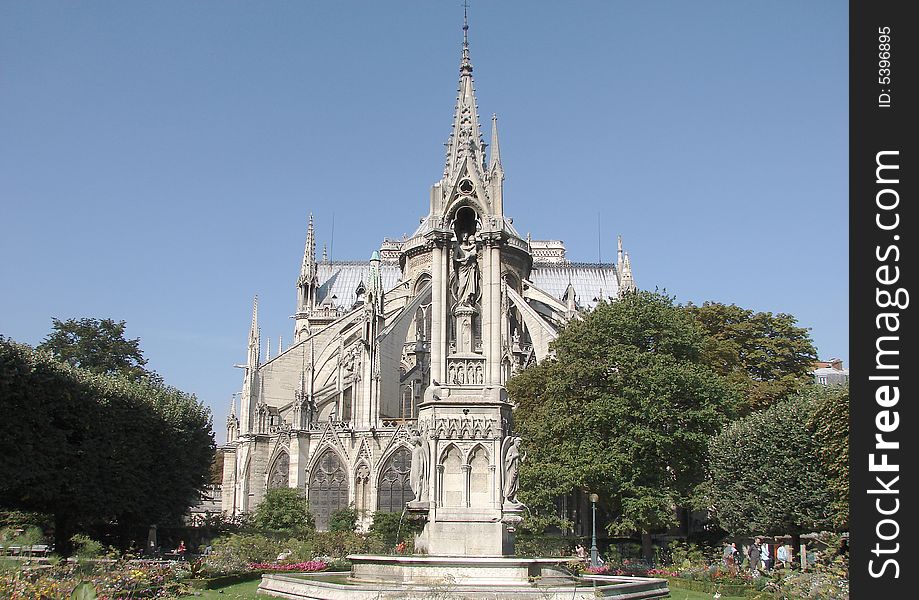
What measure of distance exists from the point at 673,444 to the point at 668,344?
3851 mm

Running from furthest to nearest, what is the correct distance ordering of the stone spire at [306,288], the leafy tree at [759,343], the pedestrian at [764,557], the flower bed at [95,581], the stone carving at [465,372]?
the stone spire at [306,288]
the leafy tree at [759,343]
the pedestrian at [764,557]
the stone carving at [465,372]
the flower bed at [95,581]

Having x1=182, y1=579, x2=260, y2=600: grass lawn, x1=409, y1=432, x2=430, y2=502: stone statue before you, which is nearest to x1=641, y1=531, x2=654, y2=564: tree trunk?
x1=182, y1=579, x2=260, y2=600: grass lawn

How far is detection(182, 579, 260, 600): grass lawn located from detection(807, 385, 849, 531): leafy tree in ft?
50.5

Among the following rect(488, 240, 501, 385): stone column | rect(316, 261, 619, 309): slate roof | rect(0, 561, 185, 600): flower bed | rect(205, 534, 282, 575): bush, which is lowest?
rect(205, 534, 282, 575): bush

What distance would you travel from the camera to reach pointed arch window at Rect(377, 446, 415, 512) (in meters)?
49.5

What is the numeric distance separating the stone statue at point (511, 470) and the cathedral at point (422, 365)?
0.12ft

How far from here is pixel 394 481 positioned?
4975 cm

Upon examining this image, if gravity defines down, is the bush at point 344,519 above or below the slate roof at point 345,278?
below

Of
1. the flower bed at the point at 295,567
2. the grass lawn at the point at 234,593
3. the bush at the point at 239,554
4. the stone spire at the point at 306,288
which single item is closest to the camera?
the grass lawn at the point at 234,593

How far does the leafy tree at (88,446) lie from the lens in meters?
28.3

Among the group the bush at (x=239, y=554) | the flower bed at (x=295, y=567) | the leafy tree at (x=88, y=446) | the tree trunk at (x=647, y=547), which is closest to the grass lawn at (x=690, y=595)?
the flower bed at (x=295, y=567)

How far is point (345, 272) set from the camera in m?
90.1

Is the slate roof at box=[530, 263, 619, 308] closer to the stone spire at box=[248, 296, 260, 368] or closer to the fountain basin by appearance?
the stone spire at box=[248, 296, 260, 368]

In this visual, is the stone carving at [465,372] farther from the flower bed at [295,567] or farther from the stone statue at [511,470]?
the flower bed at [295,567]
